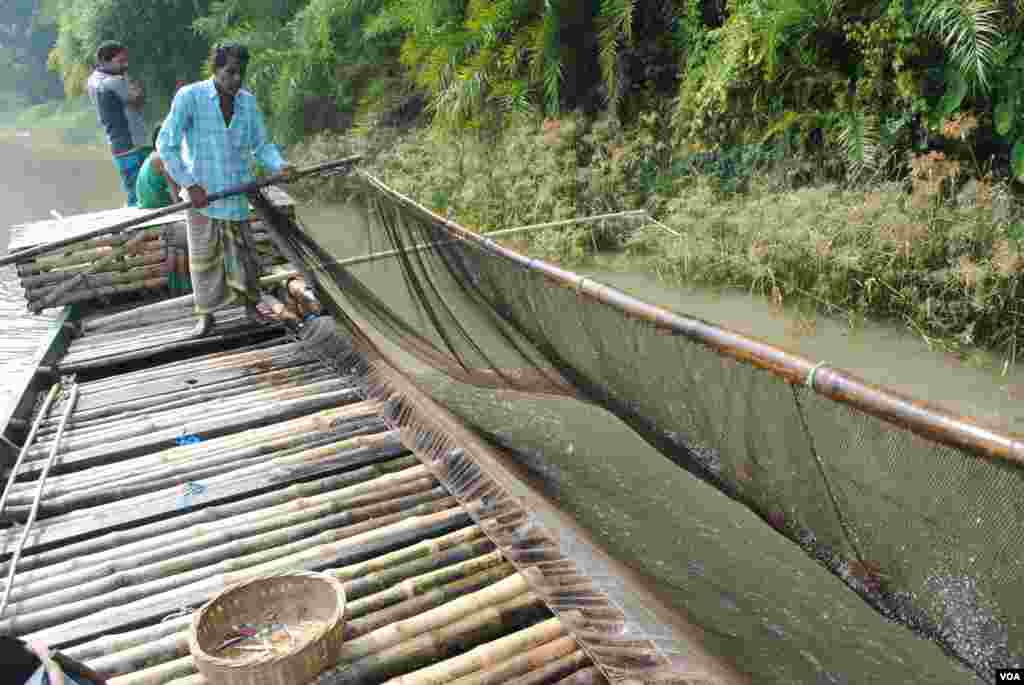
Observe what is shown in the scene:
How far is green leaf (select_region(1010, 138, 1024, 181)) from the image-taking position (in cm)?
532

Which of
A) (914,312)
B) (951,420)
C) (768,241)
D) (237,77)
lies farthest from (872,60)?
(951,420)

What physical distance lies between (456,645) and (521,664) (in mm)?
213

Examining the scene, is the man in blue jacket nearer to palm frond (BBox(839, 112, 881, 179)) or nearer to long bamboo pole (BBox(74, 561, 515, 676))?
long bamboo pole (BBox(74, 561, 515, 676))

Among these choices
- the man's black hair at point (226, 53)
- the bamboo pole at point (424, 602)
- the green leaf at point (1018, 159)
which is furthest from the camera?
the green leaf at point (1018, 159)

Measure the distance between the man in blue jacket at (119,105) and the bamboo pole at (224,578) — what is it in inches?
175

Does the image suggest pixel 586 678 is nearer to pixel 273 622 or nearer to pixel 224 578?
pixel 273 622

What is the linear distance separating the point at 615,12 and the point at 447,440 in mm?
5818

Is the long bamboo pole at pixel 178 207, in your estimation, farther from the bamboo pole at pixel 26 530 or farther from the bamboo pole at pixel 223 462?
the bamboo pole at pixel 223 462

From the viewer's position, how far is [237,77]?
3.81 meters

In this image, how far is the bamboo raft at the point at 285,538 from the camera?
2125 mm

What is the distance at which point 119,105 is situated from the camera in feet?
19.4

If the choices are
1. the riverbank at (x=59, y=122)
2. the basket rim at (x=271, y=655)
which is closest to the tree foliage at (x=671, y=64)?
the basket rim at (x=271, y=655)

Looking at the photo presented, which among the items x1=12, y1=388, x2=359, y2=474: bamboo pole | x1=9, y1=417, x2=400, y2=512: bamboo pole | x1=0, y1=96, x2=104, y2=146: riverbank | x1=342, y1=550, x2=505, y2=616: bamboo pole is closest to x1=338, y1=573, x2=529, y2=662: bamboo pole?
x1=342, y1=550, x2=505, y2=616: bamboo pole

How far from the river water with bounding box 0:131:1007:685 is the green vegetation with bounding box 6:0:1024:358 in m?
0.35
